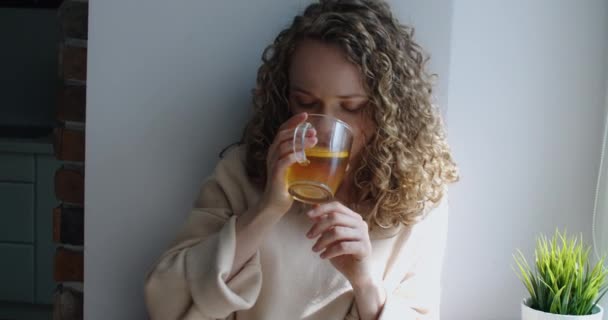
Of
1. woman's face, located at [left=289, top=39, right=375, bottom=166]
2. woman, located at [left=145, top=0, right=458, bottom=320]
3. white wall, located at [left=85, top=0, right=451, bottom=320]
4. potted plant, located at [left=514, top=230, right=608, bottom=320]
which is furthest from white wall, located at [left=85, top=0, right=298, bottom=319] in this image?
potted plant, located at [left=514, top=230, right=608, bottom=320]

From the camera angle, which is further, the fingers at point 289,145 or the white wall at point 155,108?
the white wall at point 155,108

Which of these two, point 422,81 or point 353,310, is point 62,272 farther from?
point 422,81

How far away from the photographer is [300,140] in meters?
1.10

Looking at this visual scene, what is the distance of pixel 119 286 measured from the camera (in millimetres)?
1551

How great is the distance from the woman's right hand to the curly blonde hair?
170 millimetres

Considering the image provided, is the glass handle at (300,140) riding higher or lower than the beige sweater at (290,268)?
higher

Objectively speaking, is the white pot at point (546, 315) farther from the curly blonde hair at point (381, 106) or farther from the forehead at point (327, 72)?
the forehead at point (327, 72)

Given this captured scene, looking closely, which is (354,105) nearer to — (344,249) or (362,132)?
(362,132)

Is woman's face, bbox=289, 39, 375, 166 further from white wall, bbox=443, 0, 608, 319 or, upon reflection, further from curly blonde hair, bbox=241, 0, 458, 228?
white wall, bbox=443, 0, 608, 319

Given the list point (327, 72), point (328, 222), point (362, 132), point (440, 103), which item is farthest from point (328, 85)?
point (440, 103)

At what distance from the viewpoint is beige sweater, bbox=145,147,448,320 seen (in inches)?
51.9

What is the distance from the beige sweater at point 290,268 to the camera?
1317 millimetres

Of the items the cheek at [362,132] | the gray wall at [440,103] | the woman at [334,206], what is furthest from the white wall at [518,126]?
the cheek at [362,132]

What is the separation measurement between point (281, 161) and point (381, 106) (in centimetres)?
24
